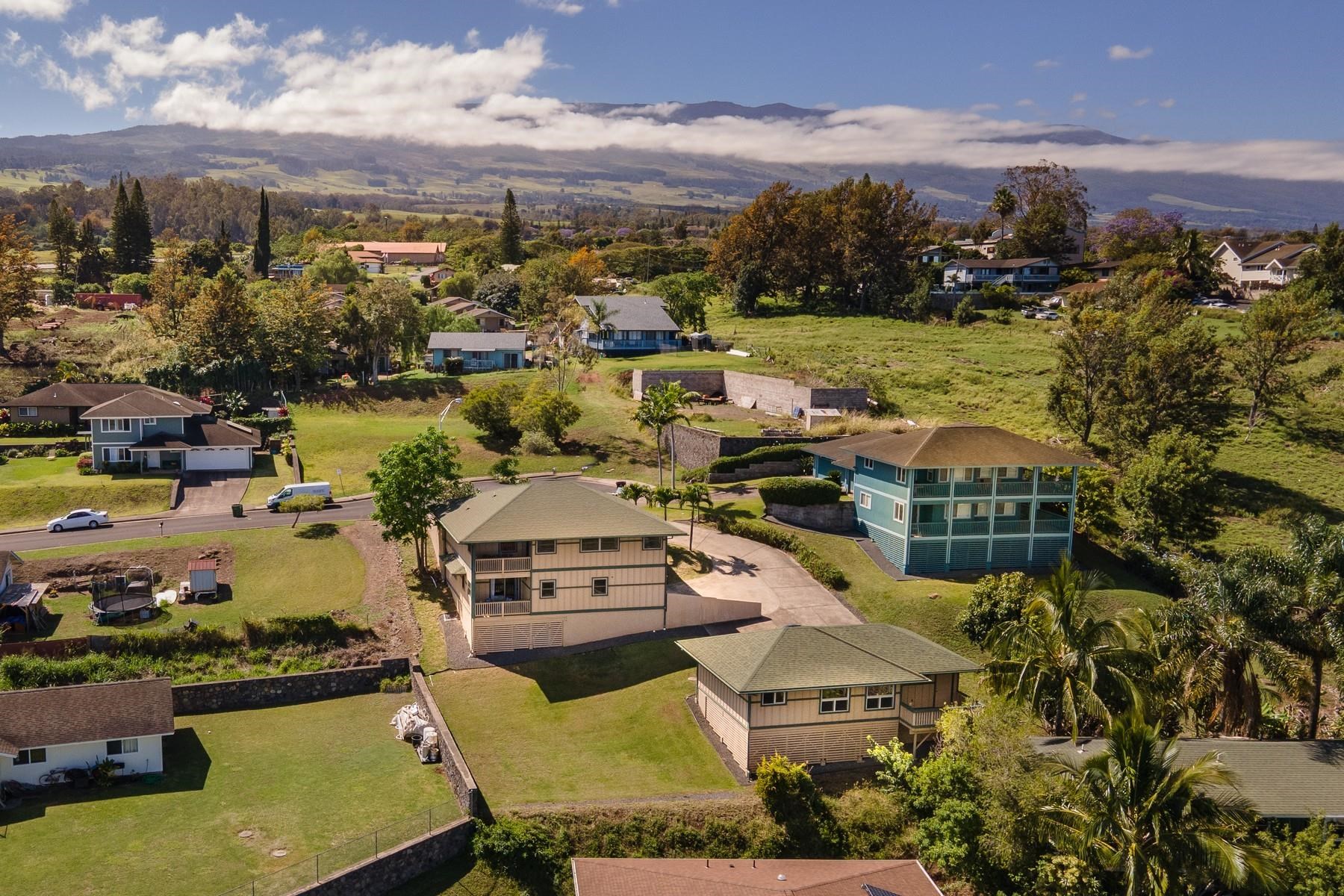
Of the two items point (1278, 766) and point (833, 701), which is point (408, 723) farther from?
point (1278, 766)

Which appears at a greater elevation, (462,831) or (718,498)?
(718,498)

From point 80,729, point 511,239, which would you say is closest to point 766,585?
point 80,729

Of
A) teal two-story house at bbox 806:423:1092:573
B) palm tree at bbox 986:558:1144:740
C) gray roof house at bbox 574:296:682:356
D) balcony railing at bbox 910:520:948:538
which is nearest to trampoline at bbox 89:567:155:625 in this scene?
teal two-story house at bbox 806:423:1092:573

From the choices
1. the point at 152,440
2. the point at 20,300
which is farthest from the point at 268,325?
the point at 20,300

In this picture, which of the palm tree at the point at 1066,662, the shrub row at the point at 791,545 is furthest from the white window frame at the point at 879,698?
the shrub row at the point at 791,545

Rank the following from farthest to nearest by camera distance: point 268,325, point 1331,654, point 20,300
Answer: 1. point 20,300
2. point 268,325
3. point 1331,654

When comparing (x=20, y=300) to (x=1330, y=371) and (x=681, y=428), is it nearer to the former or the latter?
(x=681, y=428)
